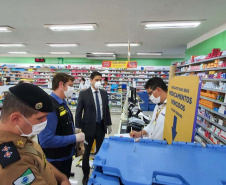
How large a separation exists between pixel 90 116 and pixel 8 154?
1.89m

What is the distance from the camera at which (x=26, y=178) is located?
2.23 ft

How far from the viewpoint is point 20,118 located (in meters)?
0.79

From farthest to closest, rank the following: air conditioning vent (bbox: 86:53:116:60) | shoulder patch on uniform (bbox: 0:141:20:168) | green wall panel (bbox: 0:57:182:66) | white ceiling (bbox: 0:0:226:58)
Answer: green wall panel (bbox: 0:57:182:66)
air conditioning vent (bbox: 86:53:116:60)
white ceiling (bbox: 0:0:226:58)
shoulder patch on uniform (bbox: 0:141:20:168)

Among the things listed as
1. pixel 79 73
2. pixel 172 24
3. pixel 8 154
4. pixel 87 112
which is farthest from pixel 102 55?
pixel 8 154

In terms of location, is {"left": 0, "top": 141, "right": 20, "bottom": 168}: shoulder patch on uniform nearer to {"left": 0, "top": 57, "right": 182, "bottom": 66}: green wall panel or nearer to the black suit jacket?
the black suit jacket

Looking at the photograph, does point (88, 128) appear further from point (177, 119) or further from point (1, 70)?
point (1, 70)

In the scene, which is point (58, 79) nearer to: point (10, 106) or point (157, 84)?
point (10, 106)

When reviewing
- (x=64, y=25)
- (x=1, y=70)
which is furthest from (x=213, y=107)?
(x=1, y=70)

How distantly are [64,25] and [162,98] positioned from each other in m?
4.25

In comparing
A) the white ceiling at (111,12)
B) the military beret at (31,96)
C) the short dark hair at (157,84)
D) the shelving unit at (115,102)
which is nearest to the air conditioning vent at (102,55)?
the shelving unit at (115,102)

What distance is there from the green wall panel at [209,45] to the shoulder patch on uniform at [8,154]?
212 inches

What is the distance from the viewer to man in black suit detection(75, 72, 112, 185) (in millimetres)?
2551

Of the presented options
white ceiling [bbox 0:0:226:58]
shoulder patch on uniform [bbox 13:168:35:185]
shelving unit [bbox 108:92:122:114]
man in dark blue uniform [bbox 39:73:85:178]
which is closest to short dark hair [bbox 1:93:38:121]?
shoulder patch on uniform [bbox 13:168:35:185]

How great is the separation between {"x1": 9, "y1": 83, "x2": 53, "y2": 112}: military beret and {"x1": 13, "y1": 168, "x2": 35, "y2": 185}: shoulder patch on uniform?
0.35 metres
